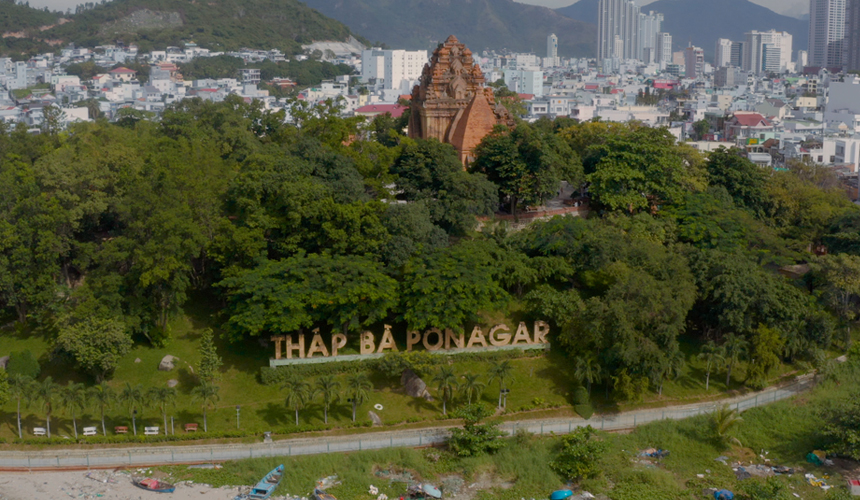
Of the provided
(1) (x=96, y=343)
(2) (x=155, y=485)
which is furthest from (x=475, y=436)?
(1) (x=96, y=343)

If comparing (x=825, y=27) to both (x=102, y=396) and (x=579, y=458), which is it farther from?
(x=102, y=396)

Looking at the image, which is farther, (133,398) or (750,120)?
(750,120)

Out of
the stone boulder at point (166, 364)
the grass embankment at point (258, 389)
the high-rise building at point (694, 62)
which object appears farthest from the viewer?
the high-rise building at point (694, 62)

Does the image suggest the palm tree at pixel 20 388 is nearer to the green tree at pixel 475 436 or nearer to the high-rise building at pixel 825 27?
the green tree at pixel 475 436

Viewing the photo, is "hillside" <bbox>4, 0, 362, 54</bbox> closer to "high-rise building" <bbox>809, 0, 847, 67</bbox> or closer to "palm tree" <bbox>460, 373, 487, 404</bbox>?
"high-rise building" <bbox>809, 0, 847, 67</bbox>

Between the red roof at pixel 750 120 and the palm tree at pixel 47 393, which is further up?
the red roof at pixel 750 120

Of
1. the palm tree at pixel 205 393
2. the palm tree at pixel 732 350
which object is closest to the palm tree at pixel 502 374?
the palm tree at pixel 732 350
